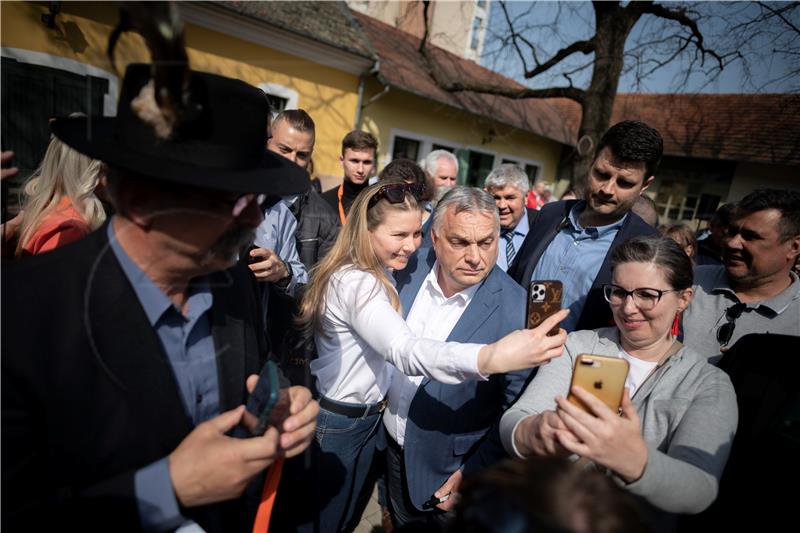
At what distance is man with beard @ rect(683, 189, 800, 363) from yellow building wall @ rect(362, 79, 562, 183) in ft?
28.0

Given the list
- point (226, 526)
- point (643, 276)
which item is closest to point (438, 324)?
point (643, 276)

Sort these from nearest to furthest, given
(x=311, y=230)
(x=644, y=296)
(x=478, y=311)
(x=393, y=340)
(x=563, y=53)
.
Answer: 1. (x=393, y=340)
2. (x=644, y=296)
3. (x=478, y=311)
4. (x=311, y=230)
5. (x=563, y=53)

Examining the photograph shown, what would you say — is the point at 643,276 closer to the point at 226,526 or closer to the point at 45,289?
the point at 226,526

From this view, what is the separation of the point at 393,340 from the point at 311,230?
6.45 feet

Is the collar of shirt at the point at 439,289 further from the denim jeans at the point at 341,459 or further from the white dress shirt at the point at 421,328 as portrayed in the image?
the denim jeans at the point at 341,459

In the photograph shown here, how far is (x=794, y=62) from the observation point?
167 cm

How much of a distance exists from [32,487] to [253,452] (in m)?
0.47

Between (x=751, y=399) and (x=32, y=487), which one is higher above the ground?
(x=751, y=399)

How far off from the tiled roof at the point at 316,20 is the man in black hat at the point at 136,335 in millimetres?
5694

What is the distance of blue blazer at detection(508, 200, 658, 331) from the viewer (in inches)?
94.0

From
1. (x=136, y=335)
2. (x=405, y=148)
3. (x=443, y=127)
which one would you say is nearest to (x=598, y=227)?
(x=136, y=335)

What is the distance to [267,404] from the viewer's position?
3.25ft

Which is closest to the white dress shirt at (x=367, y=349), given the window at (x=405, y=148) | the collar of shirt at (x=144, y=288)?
the collar of shirt at (x=144, y=288)

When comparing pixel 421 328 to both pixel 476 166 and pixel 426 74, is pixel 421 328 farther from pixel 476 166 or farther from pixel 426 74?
pixel 476 166
